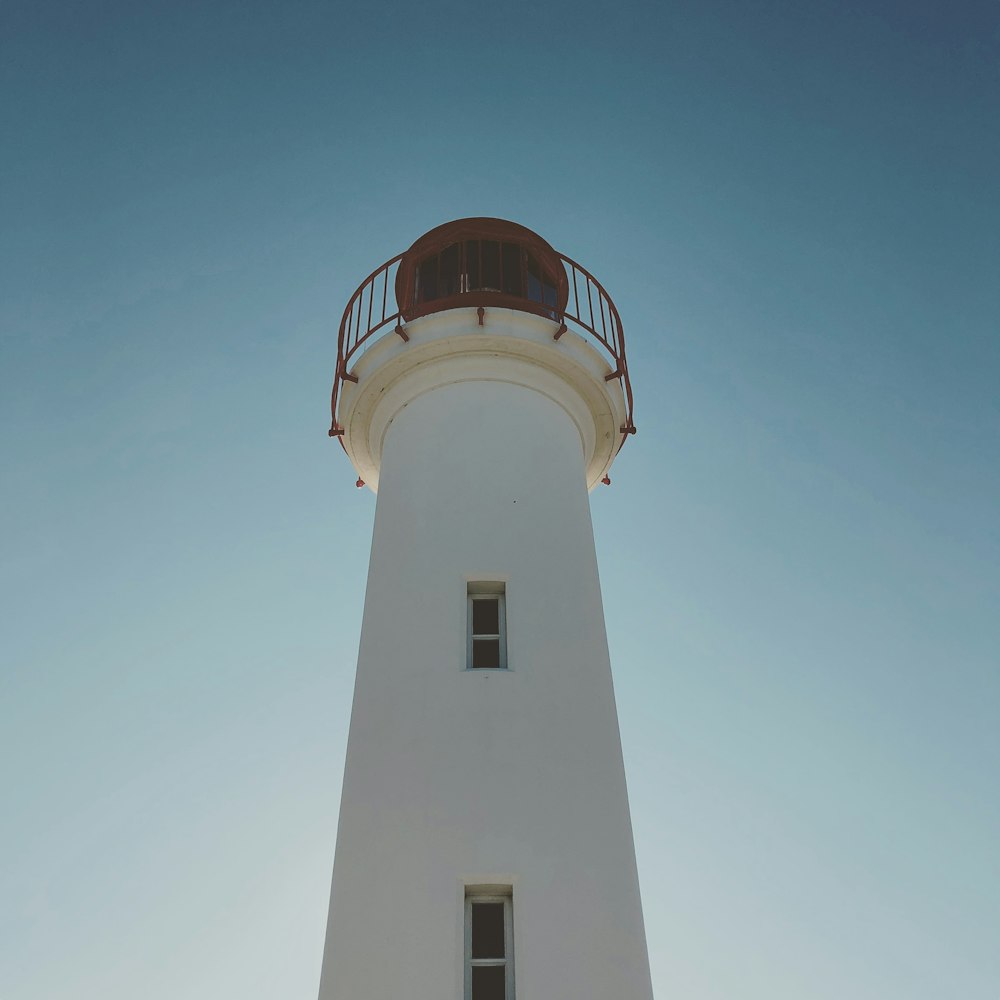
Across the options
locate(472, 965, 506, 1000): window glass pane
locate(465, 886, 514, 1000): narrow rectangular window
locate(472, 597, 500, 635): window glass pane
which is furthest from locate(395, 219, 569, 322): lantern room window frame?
locate(472, 965, 506, 1000): window glass pane

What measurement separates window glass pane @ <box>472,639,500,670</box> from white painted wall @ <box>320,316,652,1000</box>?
21cm

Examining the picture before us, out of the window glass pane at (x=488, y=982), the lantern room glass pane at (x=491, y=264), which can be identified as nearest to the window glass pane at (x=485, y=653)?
the window glass pane at (x=488, y=982)

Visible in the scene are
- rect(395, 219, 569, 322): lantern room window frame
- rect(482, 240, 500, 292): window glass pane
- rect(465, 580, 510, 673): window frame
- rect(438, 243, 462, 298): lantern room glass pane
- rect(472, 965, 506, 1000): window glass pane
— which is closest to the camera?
rect(472, 965, 506, 1000): window glass pane

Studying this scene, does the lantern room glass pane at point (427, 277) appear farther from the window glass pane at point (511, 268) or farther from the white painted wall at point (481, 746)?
the white painted wall at point (481, 746)

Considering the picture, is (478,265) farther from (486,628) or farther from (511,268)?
(486,628)

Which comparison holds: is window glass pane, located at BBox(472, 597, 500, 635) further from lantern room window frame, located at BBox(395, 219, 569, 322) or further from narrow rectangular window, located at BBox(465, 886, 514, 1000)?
lantern room window frame, located at BBox(395, 219, 569, 322)

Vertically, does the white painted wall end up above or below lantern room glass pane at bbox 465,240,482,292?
below

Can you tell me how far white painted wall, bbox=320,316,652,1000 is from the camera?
6301 mm

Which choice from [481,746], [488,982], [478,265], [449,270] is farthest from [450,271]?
[488,982]

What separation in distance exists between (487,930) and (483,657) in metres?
2.27

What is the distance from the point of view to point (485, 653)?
8078 millimetres

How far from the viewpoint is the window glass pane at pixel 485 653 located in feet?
26.3

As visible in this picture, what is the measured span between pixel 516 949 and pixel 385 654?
267cm

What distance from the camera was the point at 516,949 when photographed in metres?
6.25
